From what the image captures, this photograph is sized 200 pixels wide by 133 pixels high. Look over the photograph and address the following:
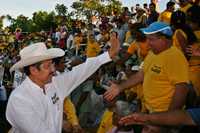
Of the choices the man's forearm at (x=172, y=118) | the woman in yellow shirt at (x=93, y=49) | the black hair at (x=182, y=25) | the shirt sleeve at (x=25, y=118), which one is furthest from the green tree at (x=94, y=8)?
the man's forearm at (x=172, y=118)

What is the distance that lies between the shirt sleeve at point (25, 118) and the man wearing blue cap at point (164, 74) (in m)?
1.27

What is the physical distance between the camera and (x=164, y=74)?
5.62 m

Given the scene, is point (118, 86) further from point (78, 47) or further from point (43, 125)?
point (78, 47)

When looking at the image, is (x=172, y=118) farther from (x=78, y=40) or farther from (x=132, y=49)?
(x=78, y=40)

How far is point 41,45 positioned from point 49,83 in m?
0.40

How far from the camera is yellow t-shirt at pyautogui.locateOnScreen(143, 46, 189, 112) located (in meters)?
5.53

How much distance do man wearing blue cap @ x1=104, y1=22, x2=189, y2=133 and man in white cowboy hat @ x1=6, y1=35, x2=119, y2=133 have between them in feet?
1.72

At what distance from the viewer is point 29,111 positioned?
504 centimetres

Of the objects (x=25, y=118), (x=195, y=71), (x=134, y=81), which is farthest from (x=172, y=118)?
(x=195, y=71)

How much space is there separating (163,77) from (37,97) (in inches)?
53.3

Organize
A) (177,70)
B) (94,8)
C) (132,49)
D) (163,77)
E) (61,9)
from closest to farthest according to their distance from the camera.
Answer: (177,70) < (163,77) < (132,49) < (94,8) < (61,9)

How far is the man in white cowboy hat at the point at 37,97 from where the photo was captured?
504 centimetres

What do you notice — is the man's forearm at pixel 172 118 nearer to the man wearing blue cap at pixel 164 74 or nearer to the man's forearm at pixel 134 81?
the man wearing blue cap at pixel 164 74

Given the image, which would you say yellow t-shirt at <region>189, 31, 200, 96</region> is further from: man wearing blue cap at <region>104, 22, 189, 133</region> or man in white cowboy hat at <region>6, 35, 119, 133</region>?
man in white cowboy hat at <region>6, 35, 119, 133</region>
